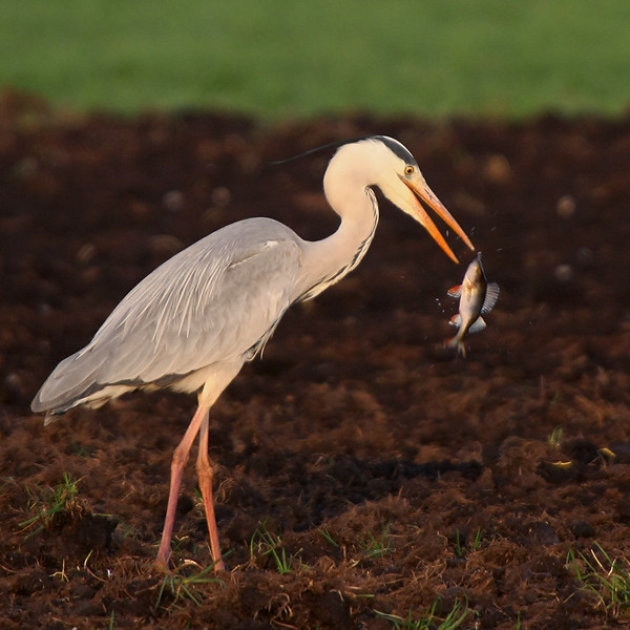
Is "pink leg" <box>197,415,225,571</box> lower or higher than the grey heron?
lower

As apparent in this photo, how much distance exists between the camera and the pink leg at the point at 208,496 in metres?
4.93

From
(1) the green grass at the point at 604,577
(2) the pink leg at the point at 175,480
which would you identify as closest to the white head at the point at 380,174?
(2) the pink leg at the point at 175,480

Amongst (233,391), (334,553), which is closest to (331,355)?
(233,391)

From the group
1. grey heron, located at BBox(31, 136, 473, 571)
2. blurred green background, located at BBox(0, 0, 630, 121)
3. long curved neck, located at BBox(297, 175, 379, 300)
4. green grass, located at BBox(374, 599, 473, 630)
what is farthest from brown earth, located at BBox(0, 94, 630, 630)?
blurred green background, located at BBox(0, 0, 630, 121)

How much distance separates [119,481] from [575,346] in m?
3.04

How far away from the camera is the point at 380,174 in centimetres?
533

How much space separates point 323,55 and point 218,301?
11401 millimetres

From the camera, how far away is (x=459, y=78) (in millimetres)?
15086

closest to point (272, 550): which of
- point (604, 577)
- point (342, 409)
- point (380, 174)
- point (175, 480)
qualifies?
point (175, 480)

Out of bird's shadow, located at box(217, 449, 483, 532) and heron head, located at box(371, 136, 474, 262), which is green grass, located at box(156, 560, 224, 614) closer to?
bird's shadow, located at box(217, 449, 483, 532)

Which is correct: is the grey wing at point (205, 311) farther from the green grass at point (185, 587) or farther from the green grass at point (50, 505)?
the green grass at point (185, 587)

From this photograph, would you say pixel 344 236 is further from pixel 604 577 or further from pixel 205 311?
pixel 604 577

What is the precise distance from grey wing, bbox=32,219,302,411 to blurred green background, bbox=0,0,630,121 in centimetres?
792

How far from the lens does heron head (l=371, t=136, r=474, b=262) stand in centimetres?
530
